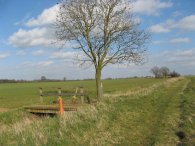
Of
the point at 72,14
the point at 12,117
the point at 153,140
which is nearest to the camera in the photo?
the point at 153,140

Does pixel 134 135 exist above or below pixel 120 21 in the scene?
below

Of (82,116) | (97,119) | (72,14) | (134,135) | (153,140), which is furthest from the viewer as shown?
(72,14)

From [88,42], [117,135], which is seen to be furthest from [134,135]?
[88,42]

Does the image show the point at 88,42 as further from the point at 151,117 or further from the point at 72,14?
the point at 151,117

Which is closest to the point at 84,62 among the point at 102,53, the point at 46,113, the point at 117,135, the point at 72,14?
the point at 102,53

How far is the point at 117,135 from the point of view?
1031 centimetres

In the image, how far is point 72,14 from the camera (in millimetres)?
29000

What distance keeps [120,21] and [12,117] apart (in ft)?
46.3

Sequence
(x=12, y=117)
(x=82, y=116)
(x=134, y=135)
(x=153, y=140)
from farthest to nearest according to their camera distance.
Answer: (x=12, y=117) → (x=82, y=116) → (x=134, y=135) → (x=153, y=140)

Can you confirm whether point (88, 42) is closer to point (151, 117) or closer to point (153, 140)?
point (151, 117)

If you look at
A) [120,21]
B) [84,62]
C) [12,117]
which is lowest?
[12,117]

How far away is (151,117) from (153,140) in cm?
421

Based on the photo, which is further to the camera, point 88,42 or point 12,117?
point 88,42

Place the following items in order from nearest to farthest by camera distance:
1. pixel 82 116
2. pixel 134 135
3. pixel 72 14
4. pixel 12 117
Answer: pixel 134 135 → pixel 82 116 → pixel 12 117 → pixel 72 14
